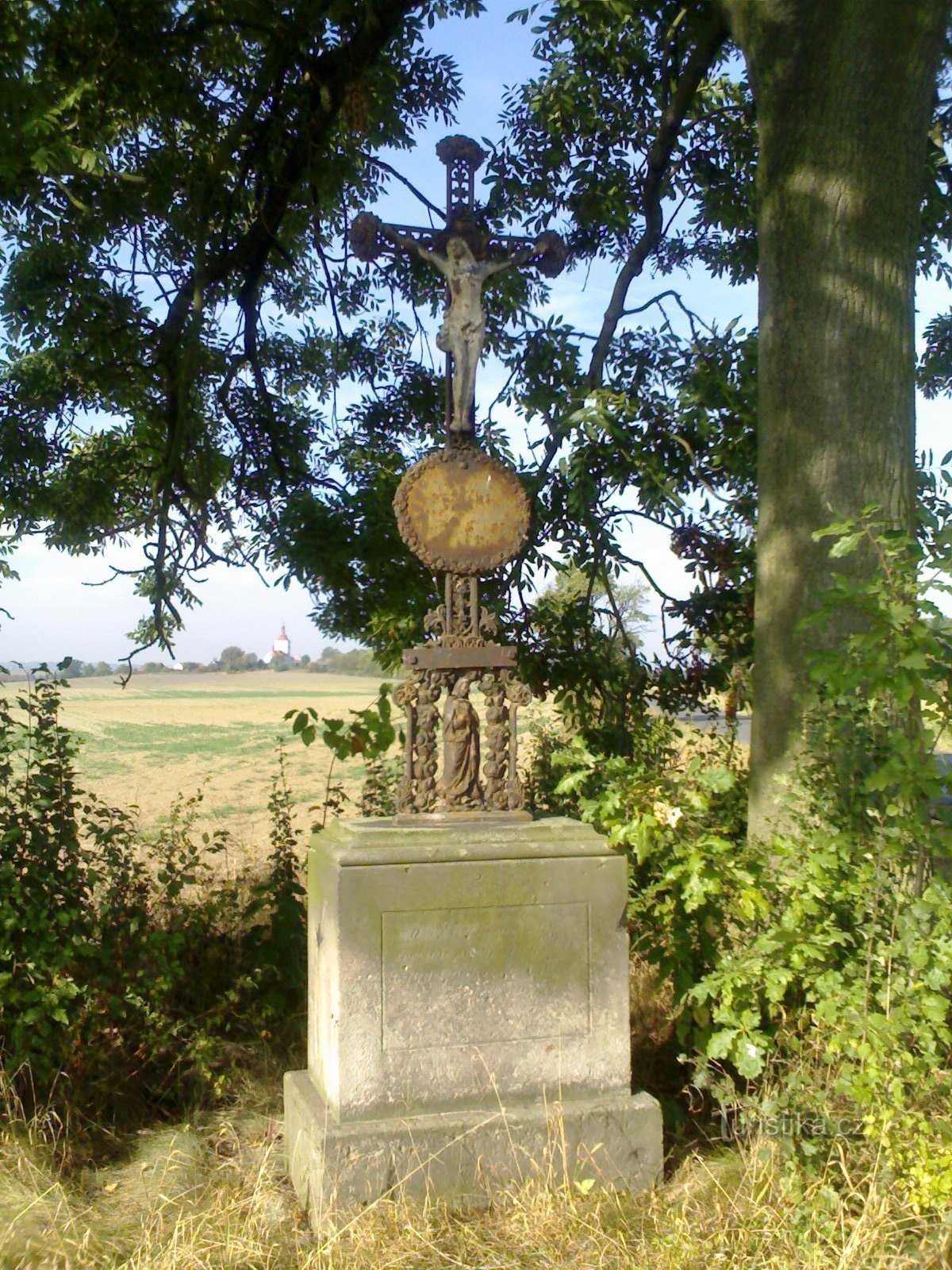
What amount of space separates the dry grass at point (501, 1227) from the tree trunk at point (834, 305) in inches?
66.1

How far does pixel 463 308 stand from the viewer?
15.1 feet

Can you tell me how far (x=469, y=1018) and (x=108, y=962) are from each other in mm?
1981

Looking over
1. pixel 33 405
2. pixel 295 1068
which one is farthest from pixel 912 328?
pixel 33 405

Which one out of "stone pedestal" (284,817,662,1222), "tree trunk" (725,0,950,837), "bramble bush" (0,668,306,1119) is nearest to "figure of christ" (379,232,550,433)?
"tree trunk" (725,0,950,837)

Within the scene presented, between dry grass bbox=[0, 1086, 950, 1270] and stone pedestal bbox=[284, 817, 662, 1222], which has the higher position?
stone pedestal bbox=[284, 817, 662, 1222]

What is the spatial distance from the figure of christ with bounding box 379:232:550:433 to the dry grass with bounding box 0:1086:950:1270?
2.71 metres

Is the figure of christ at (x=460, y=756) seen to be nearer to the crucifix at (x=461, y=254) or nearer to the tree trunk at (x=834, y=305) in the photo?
the crucifix at (x=461, y=254)

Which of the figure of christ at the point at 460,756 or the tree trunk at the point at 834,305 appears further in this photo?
the tree trunk at the point at 834,305

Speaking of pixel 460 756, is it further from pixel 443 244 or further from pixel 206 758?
pixel 206 758

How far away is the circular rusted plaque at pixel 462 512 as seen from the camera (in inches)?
168

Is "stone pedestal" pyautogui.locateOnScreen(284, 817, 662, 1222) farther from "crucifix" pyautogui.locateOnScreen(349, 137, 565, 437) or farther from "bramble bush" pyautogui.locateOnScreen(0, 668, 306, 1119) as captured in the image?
"crucifix" pyautogui.locateOnScreen(349, 137, 565, 437)

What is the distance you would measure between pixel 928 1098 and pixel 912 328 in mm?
3241

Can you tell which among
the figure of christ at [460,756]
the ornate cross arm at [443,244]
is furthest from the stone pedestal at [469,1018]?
the ornate cross arm at [443,244]

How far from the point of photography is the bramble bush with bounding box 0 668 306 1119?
4.83 metres
